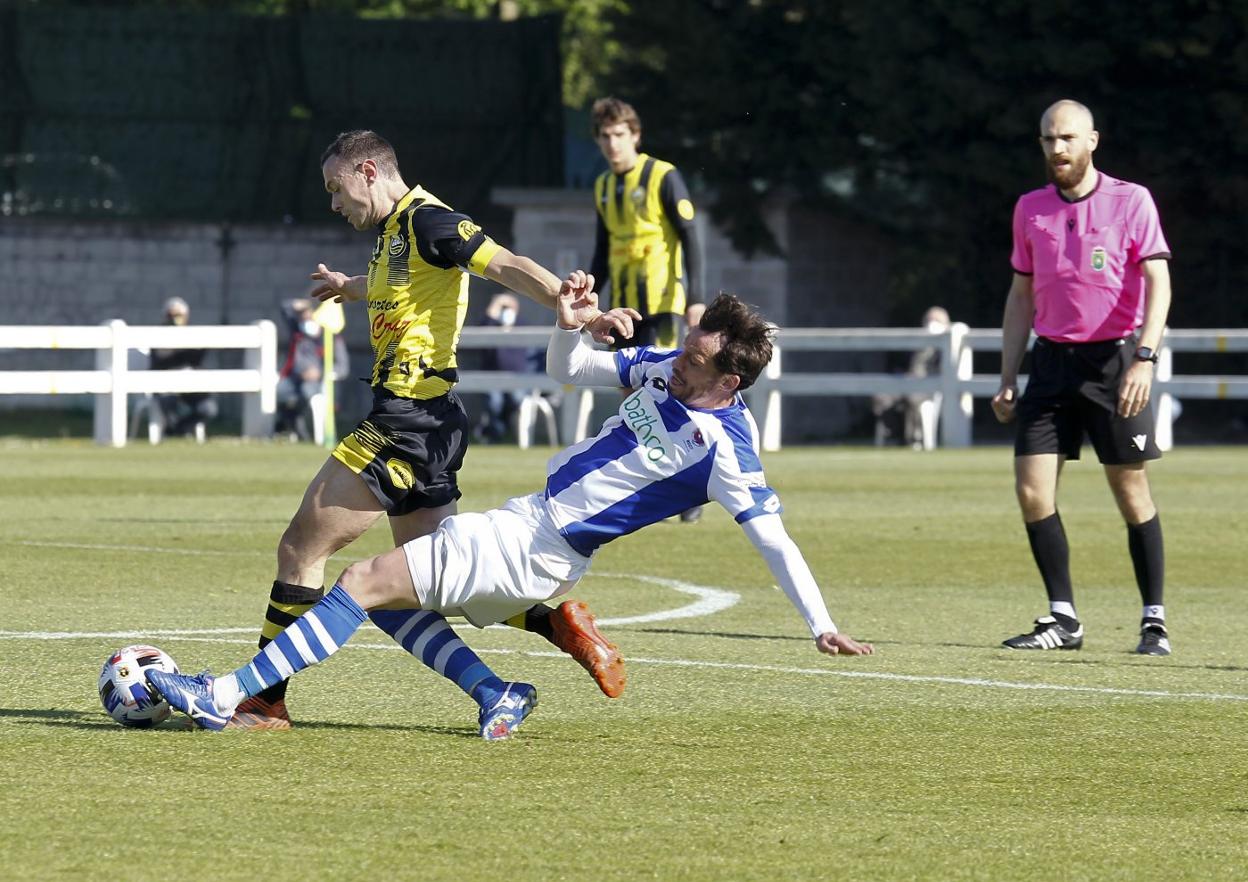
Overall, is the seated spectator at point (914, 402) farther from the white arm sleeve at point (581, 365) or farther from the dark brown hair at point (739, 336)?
the dark brown hair at point (739, 336)

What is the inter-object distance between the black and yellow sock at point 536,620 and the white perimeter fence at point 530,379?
57.1 ft

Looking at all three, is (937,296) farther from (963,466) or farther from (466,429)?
(466,429)

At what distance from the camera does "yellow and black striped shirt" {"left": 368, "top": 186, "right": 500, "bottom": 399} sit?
717 cm

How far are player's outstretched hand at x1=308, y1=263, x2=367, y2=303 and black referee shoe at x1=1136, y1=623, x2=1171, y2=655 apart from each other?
3338 mm

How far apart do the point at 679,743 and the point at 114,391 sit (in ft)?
61.0

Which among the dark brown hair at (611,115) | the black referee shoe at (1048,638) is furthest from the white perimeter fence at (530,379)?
the black referee shoe at (1048,638)

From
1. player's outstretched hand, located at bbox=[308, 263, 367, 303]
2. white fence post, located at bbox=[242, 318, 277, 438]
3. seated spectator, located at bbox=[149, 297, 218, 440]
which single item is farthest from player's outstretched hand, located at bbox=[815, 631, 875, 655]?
seated spectator, located at bbox=[149, 297, 218, 440]

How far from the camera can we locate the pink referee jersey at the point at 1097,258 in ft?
30.7

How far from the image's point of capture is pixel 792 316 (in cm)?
3450

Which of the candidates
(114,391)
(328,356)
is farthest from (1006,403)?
(328,356)

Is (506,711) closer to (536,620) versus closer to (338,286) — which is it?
(536,620)

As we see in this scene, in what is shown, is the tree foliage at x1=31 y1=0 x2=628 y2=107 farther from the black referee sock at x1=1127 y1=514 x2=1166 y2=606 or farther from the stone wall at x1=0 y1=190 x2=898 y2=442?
the black referee sock at x1=1127 y1=514 x2=1166 y2=606

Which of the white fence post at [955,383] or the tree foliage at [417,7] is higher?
the tree foliage at [417,7]

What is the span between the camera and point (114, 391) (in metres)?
24.7
